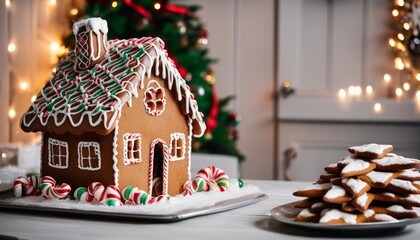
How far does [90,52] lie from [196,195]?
13.8 inches

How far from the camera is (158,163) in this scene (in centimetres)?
129

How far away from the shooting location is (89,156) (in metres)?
1.15

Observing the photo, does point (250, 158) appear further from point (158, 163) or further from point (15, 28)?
point (158, 163)

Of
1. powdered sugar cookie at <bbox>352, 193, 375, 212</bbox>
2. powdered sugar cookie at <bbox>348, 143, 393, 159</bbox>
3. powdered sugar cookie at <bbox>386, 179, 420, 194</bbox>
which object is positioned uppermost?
powdered sugar cookie at <bbox>348, 143, 393, 159</bbox>

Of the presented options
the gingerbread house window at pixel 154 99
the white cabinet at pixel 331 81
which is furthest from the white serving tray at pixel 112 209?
the white cabinet at pixel 331 81

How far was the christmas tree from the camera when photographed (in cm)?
287

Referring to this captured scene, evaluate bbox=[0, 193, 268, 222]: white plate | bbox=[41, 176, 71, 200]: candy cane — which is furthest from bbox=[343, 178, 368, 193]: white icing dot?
bbox=[41, 176, 71, 200]: candy cane

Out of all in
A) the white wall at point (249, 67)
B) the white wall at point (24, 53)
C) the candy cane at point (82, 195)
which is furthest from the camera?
the white wall at point (249, 67)

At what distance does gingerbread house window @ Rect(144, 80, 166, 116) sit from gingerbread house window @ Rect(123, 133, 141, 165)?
0.06m

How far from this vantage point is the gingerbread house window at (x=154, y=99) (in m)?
1.20

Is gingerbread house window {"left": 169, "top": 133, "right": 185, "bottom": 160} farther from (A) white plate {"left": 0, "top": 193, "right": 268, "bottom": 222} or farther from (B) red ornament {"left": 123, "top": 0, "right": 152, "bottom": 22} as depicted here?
(B) red ornament {"left": 123, "top": 0, "right": 152, "bottom": 22}

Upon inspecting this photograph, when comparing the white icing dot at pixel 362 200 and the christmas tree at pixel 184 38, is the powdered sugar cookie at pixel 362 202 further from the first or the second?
the christmas tree at pixel 184 38

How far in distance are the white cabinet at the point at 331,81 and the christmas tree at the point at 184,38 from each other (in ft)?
1.15

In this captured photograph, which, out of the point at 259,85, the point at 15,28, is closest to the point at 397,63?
the point at 259,85
